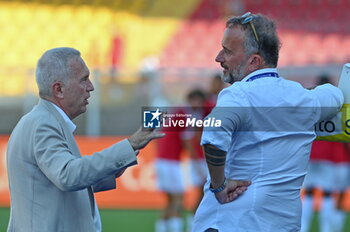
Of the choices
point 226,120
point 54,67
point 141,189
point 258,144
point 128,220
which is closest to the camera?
point 226,120

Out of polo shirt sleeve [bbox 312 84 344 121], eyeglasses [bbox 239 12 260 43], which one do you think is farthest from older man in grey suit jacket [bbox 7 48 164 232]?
polo shirt sleeve [bbox 312 84 344 121]

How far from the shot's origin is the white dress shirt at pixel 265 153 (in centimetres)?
290

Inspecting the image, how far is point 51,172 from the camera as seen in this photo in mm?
2869

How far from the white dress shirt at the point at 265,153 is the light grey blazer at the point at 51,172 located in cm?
43

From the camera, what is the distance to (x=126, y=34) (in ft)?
52.5

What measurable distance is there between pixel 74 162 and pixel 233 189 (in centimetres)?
68

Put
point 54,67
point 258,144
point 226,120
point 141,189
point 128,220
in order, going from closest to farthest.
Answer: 1. point 226,120
2. point 258,144
3. point 54,67
4. point 128,220
5. point 141,189

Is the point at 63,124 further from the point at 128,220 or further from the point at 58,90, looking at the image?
the point at 128,220

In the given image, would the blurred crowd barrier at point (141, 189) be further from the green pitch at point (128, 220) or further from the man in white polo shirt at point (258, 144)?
the man in white polo shirt at point (258, 144)

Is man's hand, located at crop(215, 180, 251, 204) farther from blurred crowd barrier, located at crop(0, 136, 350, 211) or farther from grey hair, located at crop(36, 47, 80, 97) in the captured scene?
blurred crowd barrier, located at crop(0, 136, 350, 211)

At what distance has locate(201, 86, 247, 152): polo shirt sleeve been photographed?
9.12 ft

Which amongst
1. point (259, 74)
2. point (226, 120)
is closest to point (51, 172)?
point (226, 120)

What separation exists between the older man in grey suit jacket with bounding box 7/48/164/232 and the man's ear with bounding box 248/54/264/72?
0.55m

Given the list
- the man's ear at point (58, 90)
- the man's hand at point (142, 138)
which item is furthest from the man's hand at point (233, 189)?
the man's ear at point (58, 90)
